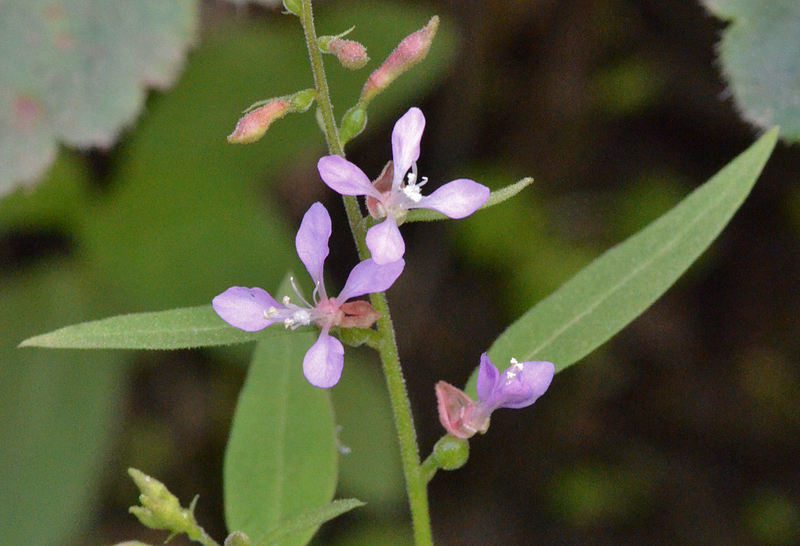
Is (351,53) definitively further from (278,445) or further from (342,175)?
(278,445)

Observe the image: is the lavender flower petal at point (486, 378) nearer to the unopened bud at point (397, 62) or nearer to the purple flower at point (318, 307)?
the purple flower at point (318, 307)

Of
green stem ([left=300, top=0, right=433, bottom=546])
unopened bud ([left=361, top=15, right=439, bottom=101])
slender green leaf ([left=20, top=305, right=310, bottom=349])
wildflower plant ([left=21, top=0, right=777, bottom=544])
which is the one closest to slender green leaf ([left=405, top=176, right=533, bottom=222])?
wildflower plant ([left=21, top=0, right=777, bottom=544])

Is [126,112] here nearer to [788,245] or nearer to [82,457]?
[82,457]

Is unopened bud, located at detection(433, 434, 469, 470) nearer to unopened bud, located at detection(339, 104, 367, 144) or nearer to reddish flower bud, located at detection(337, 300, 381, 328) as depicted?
reddish flower bud, located at detection(337, 300, 381, 328)

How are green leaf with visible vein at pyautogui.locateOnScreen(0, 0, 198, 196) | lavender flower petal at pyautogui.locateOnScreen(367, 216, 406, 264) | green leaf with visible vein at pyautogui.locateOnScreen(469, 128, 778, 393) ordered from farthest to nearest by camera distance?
green leaf with visible vein at pyautogui.locateOnScreen(0, 0, 198, 196) → green leaf with visible vein at pyautogui.locateOnScreen(469, 128, 778, 393) → lavender flower petal at pyautogui.locateOnScreen(367, 216, 406, 264)

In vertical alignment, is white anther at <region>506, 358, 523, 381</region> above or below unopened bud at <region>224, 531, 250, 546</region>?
above

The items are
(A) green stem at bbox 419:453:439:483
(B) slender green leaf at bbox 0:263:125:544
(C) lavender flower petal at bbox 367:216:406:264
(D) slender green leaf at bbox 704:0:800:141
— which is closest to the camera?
(C) lavender flower petal at bbox 367:216:406:264

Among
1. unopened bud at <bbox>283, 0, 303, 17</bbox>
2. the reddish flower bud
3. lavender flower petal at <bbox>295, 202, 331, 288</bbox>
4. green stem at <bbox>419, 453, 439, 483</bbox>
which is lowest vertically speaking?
green stem at <bbox>419, 453, 439, 483</bbox>
